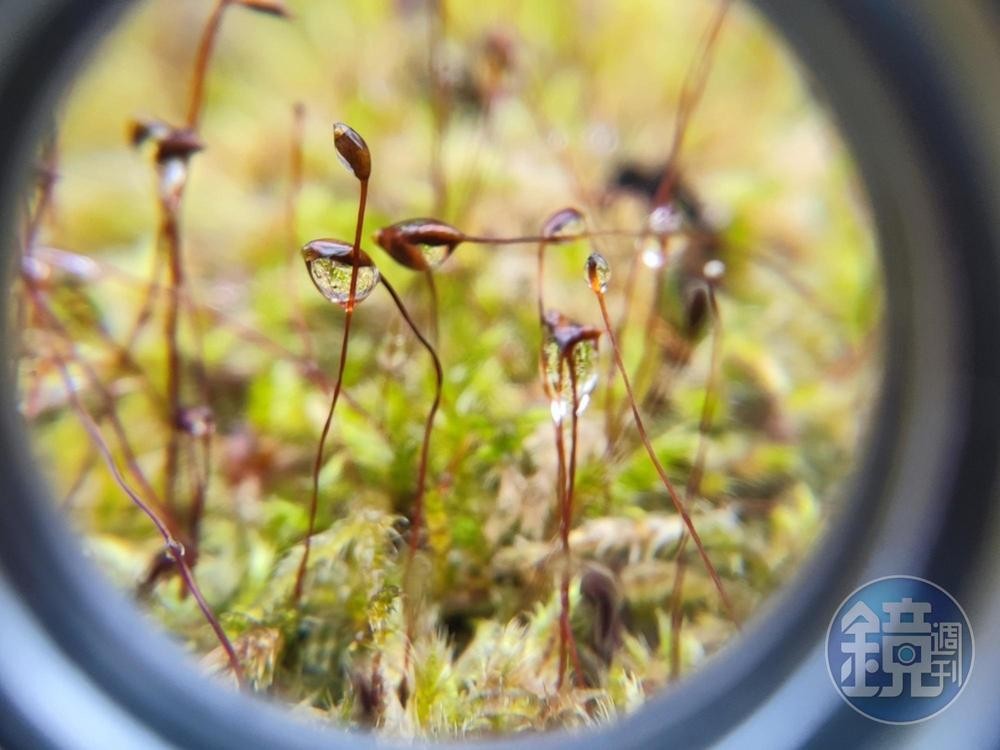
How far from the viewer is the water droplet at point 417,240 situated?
414 mm

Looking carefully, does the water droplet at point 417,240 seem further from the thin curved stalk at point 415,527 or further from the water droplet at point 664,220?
the water droplet at point 664,220

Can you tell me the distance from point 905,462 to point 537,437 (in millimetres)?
260

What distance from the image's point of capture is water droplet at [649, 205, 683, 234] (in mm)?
635

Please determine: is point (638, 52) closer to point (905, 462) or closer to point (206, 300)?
point (206, 300)

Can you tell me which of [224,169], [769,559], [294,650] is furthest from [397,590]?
[224,169]

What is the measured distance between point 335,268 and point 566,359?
13 centimetres

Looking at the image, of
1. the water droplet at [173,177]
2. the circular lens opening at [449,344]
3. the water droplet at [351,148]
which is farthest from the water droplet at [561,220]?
the water droplet at [173,177]

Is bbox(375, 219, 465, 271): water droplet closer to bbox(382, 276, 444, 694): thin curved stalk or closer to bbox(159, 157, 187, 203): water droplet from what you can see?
bbox(382, 276, 444, 694): thin curved stalk

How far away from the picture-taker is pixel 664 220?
0.66 m

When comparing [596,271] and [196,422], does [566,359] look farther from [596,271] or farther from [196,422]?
[196,422]

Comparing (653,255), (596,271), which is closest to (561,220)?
(596,271)

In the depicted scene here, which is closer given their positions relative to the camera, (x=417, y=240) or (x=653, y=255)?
(x=417, y=240)

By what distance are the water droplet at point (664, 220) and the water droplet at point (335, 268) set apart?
27 centimetres

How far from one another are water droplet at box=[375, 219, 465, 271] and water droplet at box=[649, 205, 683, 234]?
233mm
